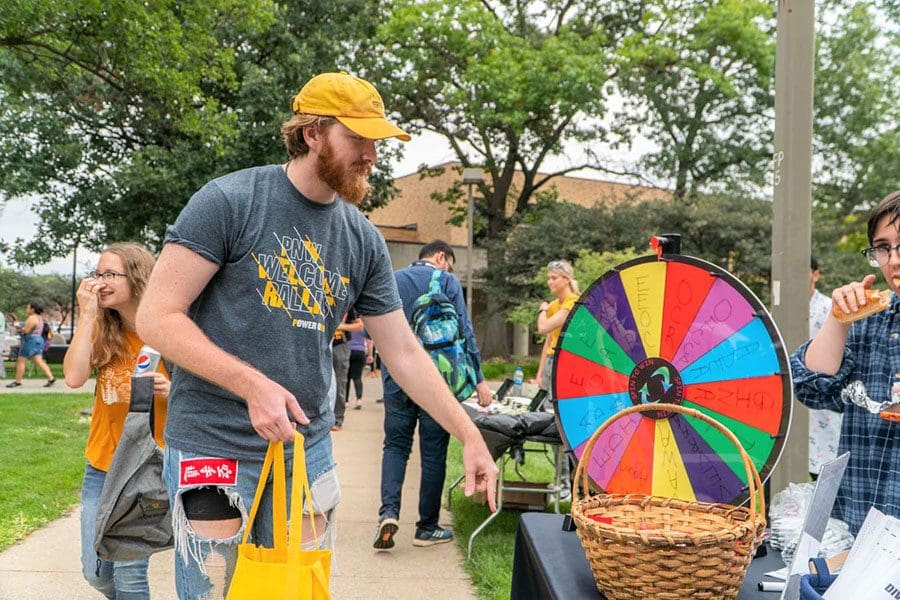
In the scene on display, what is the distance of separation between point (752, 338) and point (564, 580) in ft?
2.58

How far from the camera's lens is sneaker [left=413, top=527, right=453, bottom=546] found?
17.3 feet

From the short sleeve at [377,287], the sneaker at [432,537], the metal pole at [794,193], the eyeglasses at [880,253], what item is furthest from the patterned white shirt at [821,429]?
the short sleeve at [377,287]

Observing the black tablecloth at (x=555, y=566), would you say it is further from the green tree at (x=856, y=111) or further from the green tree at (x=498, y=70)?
the green tree at (x=856, y=111)

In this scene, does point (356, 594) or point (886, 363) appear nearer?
point (886, 363)

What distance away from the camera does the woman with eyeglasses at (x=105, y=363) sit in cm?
306

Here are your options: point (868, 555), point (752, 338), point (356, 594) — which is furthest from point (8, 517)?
point (868, 555)

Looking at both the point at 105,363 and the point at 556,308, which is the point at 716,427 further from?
the point at 556,308

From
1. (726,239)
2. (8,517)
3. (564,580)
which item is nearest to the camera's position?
(564,580)

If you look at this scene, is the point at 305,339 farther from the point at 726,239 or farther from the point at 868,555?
the point at 726,239

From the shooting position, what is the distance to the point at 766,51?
23.4m

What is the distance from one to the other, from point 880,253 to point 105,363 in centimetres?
271

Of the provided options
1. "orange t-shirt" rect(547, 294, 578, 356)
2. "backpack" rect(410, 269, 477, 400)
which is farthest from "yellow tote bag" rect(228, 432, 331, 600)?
"orange t-shirt" rect(547, 294, 578, 356)

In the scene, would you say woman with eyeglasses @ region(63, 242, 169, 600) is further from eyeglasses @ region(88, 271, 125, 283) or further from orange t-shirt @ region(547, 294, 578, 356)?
orange t-shirt @ region(547, 294, 578, 356)

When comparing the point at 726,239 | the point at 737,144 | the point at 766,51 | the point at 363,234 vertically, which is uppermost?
the point at 766,51
